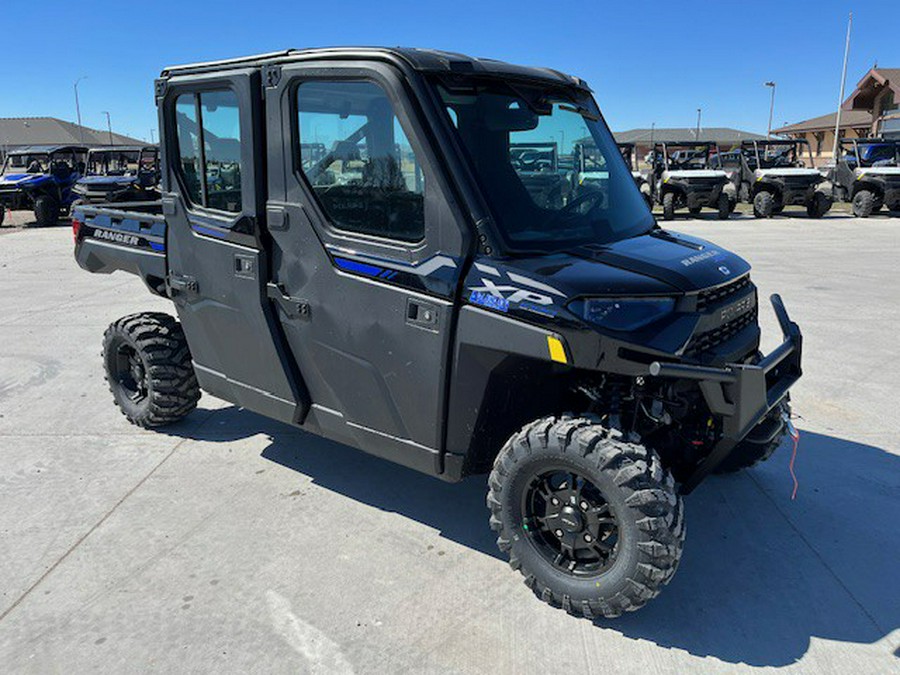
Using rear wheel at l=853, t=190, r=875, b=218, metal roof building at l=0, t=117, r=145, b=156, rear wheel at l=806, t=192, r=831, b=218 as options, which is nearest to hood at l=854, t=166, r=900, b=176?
rear wheel at l=853, t=190, r=875, b=218

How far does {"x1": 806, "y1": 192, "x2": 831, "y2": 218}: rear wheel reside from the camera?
20.0 m

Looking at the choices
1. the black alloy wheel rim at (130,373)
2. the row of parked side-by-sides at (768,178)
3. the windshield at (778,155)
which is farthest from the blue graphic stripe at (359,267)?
the windshield at (778,155)

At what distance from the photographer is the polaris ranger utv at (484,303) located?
264cm

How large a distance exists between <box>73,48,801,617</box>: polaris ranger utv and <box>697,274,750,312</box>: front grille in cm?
1

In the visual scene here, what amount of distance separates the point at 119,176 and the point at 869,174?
2127 cm

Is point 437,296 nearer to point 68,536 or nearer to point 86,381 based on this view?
point 68,536

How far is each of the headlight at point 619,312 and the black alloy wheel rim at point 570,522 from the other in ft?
2.05

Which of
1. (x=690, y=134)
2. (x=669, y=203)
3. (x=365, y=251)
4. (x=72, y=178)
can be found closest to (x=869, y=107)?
(x=690, y=134)

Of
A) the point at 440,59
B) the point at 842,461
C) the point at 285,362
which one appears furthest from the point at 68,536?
the point at 842,461

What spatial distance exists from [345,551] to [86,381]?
3.62 m

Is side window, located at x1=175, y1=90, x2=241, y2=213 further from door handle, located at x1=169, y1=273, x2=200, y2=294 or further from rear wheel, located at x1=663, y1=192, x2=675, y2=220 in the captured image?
rear wheel, located at x1=663, y1=192, x2=675, y2=220

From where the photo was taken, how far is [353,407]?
335cm

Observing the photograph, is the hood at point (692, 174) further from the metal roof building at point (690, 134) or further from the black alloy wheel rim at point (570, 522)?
the metal roof building at point (690, 134)

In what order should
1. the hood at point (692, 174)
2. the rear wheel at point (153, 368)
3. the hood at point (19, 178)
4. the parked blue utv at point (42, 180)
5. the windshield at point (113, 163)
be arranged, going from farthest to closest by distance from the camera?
the windshield at point (113, 163), the hood at point (692, 174), the parked blue utv at point (42, 180), the hood at point (19, 178), the rear wheel at point (153, 368)
